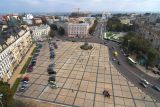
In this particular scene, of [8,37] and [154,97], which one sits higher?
[8,37]

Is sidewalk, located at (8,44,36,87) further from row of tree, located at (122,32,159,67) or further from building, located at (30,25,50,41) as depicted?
row of tree, located at (122,32,159,67)

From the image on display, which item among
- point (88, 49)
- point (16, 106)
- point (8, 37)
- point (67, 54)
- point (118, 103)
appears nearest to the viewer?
point (16, 106)

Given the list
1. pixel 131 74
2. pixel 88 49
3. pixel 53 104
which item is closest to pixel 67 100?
pixel 53 104

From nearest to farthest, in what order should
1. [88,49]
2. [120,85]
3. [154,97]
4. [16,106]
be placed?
[16,106], [154,97], [120,85], [88,49]

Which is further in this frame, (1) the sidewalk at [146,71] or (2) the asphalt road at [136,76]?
(1) the sidewalk at [146,71]

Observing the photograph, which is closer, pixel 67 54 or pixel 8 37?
pixel 8 37

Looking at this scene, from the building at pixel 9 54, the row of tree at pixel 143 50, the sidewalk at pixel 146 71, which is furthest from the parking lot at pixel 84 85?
the row of tree at pixel 143 50

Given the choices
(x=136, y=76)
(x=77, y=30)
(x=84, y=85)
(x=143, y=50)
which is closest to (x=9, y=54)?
(x=84, y=85)

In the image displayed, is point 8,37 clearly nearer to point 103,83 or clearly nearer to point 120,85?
point 103,83

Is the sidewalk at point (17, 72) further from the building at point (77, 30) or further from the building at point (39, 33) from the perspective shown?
the building at point (77, 30)
